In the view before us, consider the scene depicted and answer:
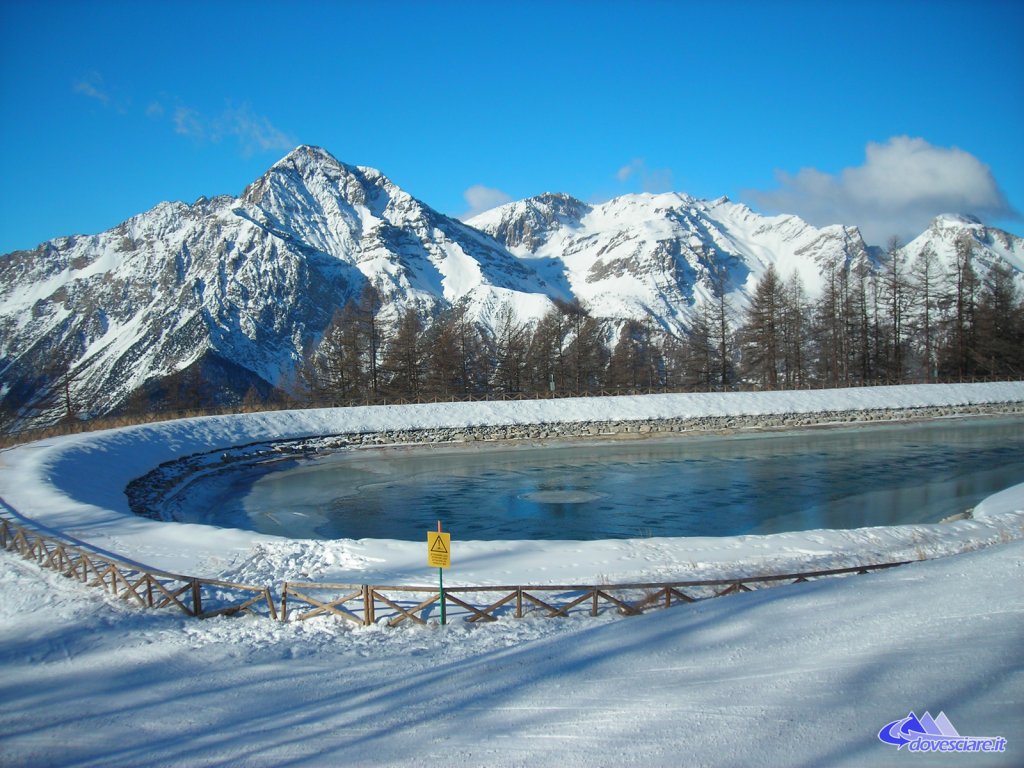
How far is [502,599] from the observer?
37.8 ft

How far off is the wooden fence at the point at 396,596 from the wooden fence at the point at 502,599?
0.02 metres

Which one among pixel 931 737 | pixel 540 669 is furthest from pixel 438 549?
pixel 931 737

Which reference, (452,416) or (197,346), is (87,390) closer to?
(197,346)

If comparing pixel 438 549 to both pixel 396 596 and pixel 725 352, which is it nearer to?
pixel 396 596

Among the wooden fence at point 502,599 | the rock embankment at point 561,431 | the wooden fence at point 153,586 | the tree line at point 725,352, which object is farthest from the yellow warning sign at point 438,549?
the tree line at point 725,352

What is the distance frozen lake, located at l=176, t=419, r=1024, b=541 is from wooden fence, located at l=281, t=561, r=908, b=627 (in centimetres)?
594

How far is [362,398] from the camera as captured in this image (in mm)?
48781

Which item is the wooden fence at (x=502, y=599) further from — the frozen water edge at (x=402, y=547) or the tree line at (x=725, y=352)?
the tree line at (x=725, y=352)

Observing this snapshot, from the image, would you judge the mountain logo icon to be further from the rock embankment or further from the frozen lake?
the rock embankment

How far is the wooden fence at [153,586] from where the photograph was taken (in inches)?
469

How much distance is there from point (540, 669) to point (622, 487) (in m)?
16.9

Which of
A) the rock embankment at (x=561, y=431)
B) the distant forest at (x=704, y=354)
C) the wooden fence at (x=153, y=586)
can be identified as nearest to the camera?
the wooden fence at (x=153, y=586)

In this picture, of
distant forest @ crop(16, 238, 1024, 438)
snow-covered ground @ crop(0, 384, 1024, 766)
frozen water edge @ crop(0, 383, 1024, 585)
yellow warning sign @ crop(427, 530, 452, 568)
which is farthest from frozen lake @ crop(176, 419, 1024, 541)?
distant forest @ crop(16, 238, 1024, 438)

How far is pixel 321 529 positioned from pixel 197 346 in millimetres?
153592
